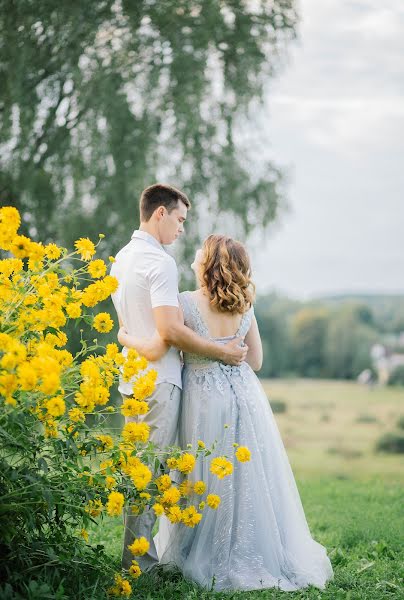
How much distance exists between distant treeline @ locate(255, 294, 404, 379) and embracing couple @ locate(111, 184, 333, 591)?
1092 inches

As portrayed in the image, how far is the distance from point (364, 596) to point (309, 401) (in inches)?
1145

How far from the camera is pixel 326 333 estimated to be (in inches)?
1444

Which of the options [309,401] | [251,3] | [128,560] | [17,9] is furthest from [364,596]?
[309,401]

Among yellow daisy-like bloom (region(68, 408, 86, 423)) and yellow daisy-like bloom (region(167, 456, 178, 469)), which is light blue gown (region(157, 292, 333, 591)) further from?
yellow daisy-like bloom (region(68, 408, 86, 423))

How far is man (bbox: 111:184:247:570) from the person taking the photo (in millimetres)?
3510

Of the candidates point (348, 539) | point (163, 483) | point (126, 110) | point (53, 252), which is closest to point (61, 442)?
point (163, 483)

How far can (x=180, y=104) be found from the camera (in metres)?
9.15

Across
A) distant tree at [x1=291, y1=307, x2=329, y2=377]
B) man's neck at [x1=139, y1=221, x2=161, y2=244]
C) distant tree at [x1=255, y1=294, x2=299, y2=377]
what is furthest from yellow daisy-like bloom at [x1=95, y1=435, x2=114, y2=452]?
distant tree at [x1=291, y1=307, x2=329, y2=377]

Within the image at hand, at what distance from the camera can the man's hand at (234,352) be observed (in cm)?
371

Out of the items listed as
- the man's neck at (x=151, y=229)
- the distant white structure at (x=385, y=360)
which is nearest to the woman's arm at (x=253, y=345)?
the man's neck at (x=151, y=229)

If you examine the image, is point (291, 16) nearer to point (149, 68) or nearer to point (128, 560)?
point (149, 68)

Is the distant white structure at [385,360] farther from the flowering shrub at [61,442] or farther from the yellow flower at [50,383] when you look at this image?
the yellow flower at [50,383]

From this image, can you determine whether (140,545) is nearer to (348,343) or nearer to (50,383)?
(50,383)

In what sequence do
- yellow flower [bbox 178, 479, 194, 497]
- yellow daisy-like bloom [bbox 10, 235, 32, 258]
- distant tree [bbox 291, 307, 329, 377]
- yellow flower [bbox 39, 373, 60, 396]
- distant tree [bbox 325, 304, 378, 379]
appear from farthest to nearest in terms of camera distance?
1. distant tree [bbox 325, 304, 378, 379]
2. distant tree [bbox 291, 307, 329, 377]
3. yellow flower [bbox 178, 479, 194, 497]
4. yellow daisy-like bloom [bbox 10, 235, 32, 258]
5. yellow flower [bbox 39, 373, 60, 396]
